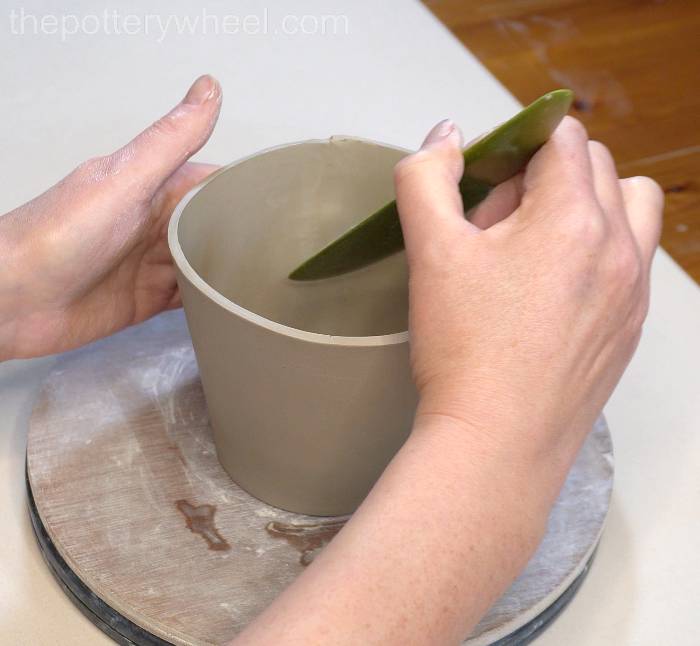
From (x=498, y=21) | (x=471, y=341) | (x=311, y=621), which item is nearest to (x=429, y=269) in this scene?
(x=471, y=341)

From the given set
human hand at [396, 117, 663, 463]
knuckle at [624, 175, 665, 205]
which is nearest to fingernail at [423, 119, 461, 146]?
human hand at [396, 117, 663, 463]

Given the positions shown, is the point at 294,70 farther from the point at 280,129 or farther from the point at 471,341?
the point at 471,341

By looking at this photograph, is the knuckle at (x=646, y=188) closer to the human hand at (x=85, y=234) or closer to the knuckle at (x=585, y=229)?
the knuckle at (x=585, y=229)

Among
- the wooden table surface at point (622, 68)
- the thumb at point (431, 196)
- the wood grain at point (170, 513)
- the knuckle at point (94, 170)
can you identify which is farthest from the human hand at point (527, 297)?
the wooden table surface at point (622, 68)

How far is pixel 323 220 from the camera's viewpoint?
27.8 inches

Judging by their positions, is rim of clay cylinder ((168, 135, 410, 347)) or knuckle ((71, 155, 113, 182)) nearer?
rim of clay cylinder ((168, 135, 410, 347))

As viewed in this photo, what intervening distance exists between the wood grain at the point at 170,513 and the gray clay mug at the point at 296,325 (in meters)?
0.03

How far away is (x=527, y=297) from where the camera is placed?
1.61 feet

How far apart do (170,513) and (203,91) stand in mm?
287

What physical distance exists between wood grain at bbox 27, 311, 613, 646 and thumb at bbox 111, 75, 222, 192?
0.13m

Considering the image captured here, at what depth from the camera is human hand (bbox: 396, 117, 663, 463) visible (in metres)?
0.48

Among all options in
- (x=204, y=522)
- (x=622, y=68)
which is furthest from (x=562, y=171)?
(x=622, y=68)

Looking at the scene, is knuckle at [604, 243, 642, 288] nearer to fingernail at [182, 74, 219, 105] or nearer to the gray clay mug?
the gray clay mug

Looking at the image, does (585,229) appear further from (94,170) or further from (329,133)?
(329,133)
